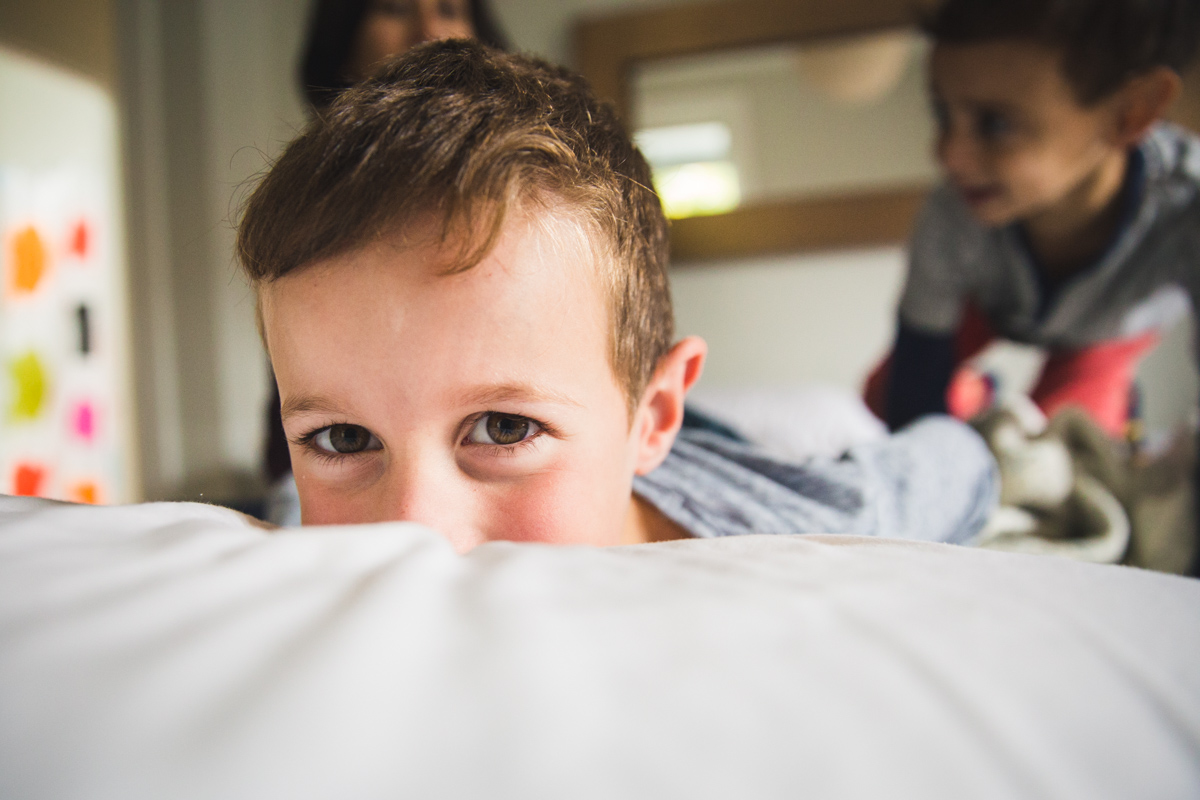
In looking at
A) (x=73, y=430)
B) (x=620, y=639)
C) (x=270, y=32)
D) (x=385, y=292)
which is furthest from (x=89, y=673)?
(x=270, y=32)

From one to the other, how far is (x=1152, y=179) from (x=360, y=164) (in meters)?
1.24

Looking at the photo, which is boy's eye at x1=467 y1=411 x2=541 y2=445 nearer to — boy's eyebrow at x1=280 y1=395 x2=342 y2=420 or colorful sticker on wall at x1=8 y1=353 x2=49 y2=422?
boy's eyebrow at x1=280 y1=395 x2=342 y2=420

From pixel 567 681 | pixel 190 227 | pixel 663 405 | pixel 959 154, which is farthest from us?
pixel 190 227

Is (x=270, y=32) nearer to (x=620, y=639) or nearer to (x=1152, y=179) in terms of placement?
(x=1152, y=179)

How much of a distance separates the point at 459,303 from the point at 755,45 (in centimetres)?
183

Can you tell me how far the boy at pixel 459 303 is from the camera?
1.29ft

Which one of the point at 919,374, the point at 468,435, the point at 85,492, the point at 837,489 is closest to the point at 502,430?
the point at 468,435

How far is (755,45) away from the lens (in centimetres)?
190

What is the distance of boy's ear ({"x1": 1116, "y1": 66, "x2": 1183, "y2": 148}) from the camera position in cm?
A: 103

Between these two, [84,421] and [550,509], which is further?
[84,421]

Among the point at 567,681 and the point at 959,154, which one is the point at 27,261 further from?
the point at 959,154

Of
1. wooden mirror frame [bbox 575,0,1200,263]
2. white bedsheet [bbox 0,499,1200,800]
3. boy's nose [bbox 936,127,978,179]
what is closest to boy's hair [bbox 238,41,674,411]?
white bedsheet [bbox 0,499,1200,800]

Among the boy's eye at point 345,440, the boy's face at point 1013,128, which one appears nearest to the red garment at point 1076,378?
the boy's face at point 1013,128

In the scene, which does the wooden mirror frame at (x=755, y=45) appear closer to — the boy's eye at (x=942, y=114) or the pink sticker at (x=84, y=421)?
the boy's eye at (x=942, y=114)
